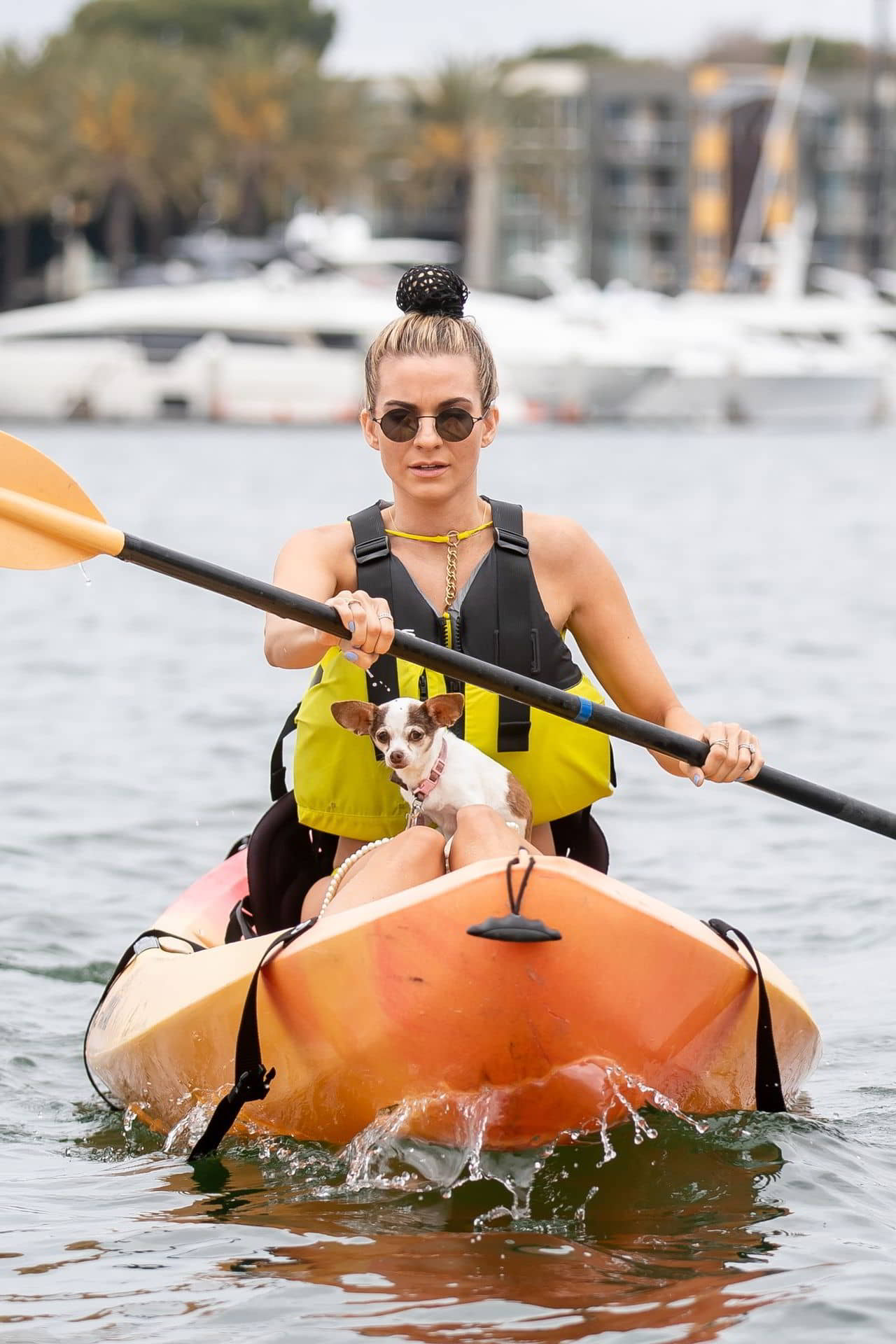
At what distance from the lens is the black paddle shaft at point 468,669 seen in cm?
419

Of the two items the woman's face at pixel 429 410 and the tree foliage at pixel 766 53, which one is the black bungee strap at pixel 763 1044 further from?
the tree foliage at pixel 766 53

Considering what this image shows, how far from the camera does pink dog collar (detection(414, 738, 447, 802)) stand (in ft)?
14.4

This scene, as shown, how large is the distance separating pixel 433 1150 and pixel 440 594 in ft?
3.80

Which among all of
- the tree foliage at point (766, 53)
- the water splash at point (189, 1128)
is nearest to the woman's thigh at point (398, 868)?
the water splash at point (189, 1128)

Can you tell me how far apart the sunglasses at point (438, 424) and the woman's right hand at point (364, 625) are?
413mm

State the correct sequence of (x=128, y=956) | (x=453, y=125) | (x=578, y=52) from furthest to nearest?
(x=578, y=52) → (x=453, y=125) → (x=128, y=956)

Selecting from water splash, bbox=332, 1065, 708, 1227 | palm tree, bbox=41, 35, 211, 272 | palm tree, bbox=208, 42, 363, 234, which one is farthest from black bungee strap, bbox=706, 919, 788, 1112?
palm tree, bbox=208, 42, 363, 234

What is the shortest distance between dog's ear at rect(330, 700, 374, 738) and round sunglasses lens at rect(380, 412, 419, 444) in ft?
1.84

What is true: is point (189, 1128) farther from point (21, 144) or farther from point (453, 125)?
point (453, 125)

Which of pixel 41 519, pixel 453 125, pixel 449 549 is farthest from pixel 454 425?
pixel 453 125

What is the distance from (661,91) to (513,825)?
7304 centimetres

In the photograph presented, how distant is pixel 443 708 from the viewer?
437 centimetres

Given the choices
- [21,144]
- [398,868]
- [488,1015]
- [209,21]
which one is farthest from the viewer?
[209,21]

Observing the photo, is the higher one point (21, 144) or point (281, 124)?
point (281, 124)
